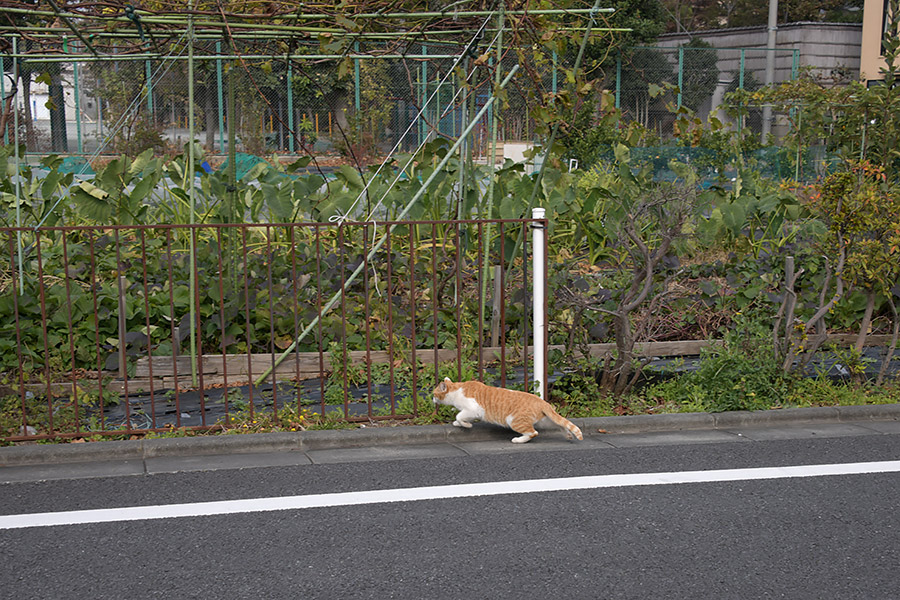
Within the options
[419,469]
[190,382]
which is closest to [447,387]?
[419,469]

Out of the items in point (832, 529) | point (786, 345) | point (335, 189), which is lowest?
point (832, 529)

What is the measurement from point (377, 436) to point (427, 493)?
3.21 ft

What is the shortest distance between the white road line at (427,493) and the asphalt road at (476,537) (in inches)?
2.5

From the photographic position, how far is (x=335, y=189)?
9.41m

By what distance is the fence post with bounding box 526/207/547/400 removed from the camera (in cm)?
599

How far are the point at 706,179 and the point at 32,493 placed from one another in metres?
16.3

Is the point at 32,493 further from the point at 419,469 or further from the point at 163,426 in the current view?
the point at 419,469

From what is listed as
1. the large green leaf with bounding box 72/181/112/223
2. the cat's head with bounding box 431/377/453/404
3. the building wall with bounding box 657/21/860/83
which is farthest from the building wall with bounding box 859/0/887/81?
the cat's head with bounding box 431/377/453/404

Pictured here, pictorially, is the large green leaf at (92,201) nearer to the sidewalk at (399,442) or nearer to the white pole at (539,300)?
the sidewalk at (399,442)

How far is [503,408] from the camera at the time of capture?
5609 millimetres

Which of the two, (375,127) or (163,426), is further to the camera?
(375,127)

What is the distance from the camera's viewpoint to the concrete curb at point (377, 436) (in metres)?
5.27

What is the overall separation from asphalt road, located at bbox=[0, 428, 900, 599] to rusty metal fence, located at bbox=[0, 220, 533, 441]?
91 cm

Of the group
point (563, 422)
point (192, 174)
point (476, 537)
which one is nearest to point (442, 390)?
point (563, 422)
